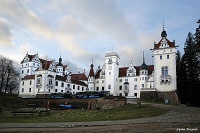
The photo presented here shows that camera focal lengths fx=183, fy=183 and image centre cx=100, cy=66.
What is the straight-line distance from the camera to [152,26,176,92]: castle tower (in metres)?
45.2

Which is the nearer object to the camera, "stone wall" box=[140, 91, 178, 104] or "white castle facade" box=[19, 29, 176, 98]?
"stone wall" box=[140, 91, 178, 104]

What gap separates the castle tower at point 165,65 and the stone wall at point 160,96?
110 centimetres

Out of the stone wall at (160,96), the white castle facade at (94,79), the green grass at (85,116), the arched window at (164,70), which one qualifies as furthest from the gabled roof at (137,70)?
the green grass at (85,116)

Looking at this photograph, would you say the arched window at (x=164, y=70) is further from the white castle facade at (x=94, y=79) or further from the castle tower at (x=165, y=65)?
the white castle facade at (x=94, y=79)

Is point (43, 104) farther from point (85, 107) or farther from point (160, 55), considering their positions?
point (160, 55)

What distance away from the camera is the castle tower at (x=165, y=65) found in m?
45.2

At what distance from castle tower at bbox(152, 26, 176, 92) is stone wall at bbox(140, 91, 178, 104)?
110cm

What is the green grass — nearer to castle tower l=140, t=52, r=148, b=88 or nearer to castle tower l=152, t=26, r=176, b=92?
castle tower l=152, t=26, r=176, b=92

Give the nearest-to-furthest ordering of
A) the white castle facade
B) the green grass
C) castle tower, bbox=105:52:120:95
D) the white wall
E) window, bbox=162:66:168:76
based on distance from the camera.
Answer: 1. the green grass
2. the white wall
3. window, bbox=162:66:168:76
4. the white castle facade
5. castle tower, bbox=105:52:120:95

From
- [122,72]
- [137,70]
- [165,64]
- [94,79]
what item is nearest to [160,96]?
[165,64]

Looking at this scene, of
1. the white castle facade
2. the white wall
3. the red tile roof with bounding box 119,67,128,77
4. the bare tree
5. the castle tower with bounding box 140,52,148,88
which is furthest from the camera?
the red tile roof with bounding box 119,67,128,77

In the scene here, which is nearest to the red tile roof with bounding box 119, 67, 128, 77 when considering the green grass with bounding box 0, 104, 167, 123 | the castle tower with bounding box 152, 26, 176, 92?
the castle tower with bounding box 152, 26, 176, 92

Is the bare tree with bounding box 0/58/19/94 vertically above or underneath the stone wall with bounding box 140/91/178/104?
above

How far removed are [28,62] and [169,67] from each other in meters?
61.5
